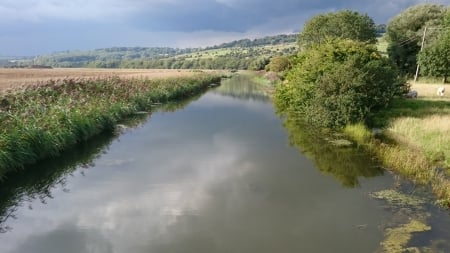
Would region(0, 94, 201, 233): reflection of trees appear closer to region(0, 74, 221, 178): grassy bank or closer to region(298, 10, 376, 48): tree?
region(0, 74, 221, 178): grassy bank

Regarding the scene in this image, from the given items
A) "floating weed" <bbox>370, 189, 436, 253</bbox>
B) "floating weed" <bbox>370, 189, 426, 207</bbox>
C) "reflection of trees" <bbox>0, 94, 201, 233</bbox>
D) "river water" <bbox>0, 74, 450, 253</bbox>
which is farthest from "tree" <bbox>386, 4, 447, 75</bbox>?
"reflection of trees" <bbox>0, 94, 201, 233</bbox>

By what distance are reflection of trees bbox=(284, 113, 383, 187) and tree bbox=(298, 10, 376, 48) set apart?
44.2 m

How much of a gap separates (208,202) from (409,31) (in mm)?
61165

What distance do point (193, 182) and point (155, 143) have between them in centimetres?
718

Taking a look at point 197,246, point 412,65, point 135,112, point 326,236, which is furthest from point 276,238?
point 412,65

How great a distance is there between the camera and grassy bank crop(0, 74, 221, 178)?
14.9 meters

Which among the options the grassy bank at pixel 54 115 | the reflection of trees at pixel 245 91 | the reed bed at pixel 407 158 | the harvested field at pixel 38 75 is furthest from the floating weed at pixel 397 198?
the reflection of trees at pixel 245 91

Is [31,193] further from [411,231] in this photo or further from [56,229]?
[411,231]

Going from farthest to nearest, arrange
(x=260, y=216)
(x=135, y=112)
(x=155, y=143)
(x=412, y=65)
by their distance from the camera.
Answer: (x=412, y=65) < (x=135, y=112) < (x=155, y=143) < (x=260, y=216)

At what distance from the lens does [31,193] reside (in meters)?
13.2

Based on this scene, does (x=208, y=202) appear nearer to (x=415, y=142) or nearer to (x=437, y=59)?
(x=415, y=142)

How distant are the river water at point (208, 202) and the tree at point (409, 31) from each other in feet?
156

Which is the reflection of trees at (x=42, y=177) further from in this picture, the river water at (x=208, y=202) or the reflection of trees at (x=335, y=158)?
the reflection of trees at (x=335, y=158)

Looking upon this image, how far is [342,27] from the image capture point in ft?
224
